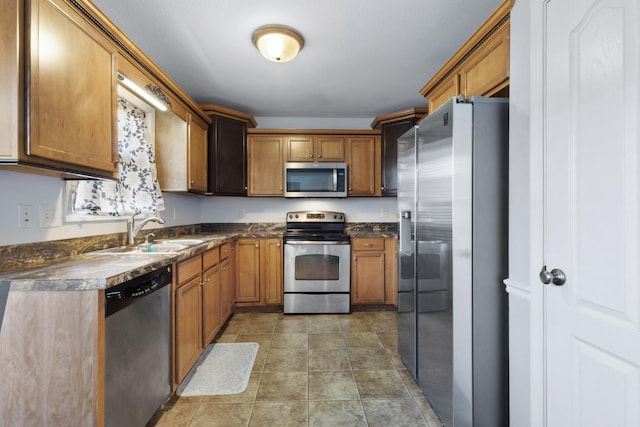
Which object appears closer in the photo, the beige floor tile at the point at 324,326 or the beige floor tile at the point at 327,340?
the beige floor tile at the point at 327,340

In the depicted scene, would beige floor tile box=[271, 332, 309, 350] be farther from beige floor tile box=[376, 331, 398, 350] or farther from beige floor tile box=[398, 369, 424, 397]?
beige floor tile box=[398, 369, 424, 397]

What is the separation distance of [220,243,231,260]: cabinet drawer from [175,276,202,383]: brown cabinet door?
59cm

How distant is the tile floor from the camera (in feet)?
5.11

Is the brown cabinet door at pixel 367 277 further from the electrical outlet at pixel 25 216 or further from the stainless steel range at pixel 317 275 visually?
the electrical outlet at pixel 25 216

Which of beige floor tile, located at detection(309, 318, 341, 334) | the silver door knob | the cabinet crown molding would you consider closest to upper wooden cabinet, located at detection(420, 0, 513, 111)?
the cabinet crown molding

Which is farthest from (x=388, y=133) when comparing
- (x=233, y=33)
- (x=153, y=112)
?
(x=153, y=112)

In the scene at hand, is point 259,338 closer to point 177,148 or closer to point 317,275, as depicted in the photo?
point 317,275

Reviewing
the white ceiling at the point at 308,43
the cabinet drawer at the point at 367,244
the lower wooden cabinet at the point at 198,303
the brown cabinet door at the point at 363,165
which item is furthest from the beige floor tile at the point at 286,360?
the white ceiling at the point at 308,43

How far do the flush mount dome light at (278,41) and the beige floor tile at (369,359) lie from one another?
2.34m

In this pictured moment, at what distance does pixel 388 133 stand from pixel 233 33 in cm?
204

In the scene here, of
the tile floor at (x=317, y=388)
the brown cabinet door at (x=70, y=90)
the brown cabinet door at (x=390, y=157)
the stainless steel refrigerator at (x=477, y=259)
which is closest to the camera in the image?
the brown cabinet door at (x=70, y=90)

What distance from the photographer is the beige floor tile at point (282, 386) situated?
173cm

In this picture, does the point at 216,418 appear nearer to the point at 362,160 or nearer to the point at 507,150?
the point at 507,150

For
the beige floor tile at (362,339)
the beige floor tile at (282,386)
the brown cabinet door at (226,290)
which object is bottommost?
the beige floor tile at (282,386)
